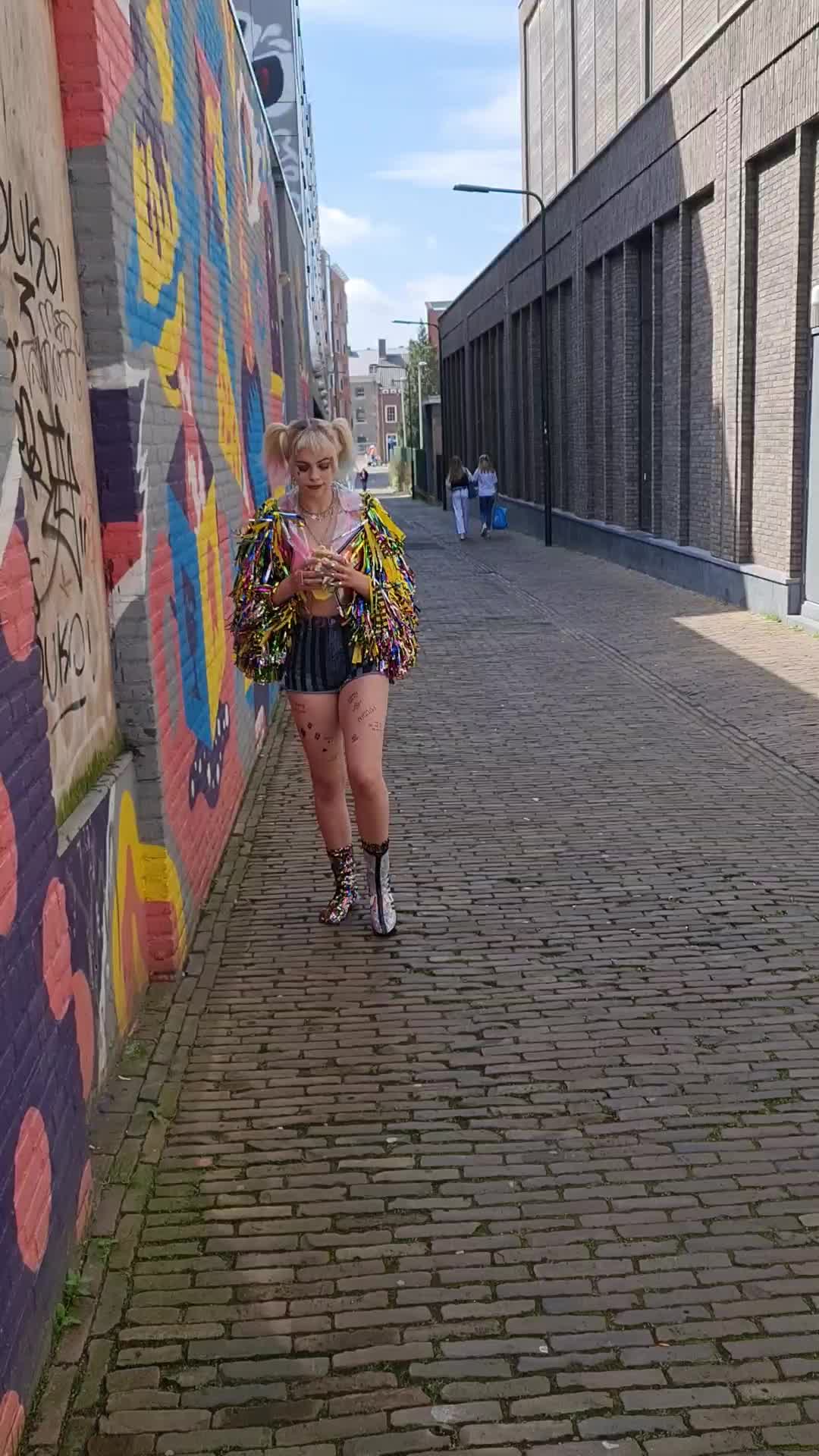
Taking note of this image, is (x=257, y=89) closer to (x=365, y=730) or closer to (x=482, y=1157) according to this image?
(x=365, y=730)

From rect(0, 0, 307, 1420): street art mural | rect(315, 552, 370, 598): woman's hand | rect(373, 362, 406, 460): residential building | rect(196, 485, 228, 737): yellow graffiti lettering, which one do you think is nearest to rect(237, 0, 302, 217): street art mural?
rect(196, 485, 228, 737): yellow graffiti lettering

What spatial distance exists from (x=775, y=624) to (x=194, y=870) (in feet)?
31.5

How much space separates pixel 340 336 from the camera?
100875 mm

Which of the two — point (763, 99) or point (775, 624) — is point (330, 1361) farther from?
point (763, 99)

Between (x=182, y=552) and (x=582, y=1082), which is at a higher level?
(x=182, y=552)

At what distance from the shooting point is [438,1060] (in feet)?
14.2

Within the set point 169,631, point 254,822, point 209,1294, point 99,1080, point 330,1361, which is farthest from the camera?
point 254,822

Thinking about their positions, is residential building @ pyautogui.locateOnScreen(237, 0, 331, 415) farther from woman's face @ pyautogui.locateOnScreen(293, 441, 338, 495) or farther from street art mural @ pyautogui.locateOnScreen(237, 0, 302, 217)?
woman's face @ pyautogui.locateOnScreen(293, 441, 338, 495)

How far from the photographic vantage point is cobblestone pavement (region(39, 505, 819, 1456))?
2795mm

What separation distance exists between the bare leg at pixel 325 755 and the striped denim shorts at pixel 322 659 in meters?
0.05

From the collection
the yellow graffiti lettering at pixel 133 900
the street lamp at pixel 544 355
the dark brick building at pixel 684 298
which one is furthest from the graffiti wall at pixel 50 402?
the street lamp at pixel 544 355

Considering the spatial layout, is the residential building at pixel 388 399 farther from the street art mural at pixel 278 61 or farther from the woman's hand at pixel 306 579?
the woman's hand at pixel 306 579

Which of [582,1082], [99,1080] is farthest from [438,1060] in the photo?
[99,1080]

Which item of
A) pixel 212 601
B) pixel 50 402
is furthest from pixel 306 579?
pixel 212 601
